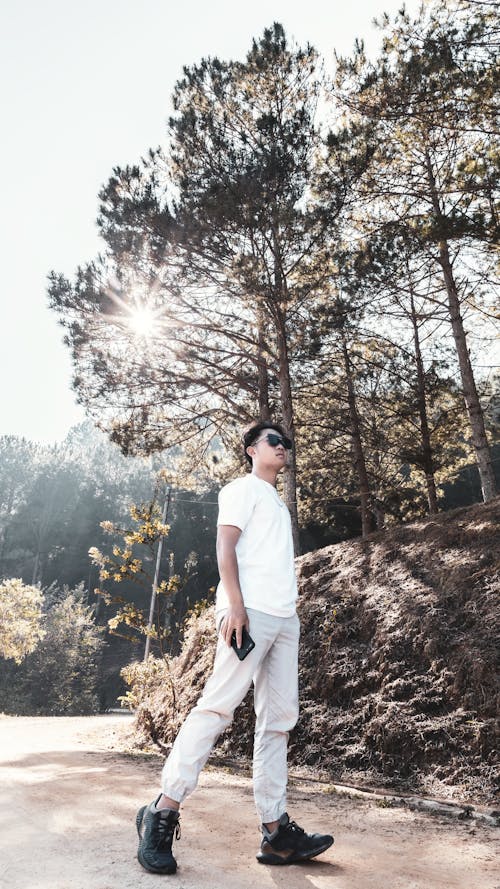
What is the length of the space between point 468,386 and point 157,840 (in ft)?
29.7

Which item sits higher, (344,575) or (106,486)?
(106,486)

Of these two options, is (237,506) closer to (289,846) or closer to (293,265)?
(289,846)

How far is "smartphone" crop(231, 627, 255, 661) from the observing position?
2.21 m

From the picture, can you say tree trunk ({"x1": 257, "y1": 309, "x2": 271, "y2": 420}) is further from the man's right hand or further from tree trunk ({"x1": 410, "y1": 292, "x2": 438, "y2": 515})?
the man's right hand

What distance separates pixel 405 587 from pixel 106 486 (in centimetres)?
4947

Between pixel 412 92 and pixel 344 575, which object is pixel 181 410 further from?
pixel 412 92

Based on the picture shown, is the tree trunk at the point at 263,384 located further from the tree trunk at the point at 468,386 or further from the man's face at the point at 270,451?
the man's face at the point at 270,451

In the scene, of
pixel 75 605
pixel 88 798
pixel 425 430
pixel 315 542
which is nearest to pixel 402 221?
pixel 425 430

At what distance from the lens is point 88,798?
10.2 ft

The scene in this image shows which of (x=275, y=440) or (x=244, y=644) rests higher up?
(x=275, y=440)

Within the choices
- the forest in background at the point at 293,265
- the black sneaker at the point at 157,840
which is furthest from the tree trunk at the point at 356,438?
the black sneaker at the point at 157,840

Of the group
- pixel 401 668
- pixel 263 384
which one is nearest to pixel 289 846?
pixel 401 668

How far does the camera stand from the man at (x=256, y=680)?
210cm

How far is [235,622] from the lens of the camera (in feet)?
A: 7.36
